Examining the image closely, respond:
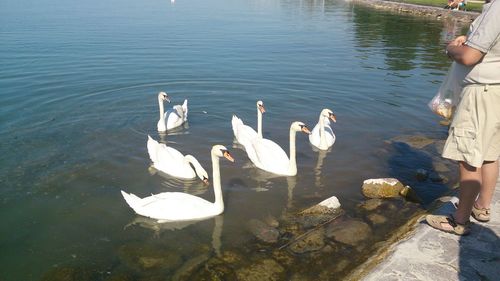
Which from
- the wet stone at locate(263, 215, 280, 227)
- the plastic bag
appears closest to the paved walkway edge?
the plastic bag

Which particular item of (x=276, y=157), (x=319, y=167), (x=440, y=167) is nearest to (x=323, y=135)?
(x=319, y=167)

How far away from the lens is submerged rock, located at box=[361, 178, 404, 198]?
29.8 feet

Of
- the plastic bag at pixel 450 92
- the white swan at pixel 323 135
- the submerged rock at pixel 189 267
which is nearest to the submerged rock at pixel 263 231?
the submerged rock at pixel 189 267

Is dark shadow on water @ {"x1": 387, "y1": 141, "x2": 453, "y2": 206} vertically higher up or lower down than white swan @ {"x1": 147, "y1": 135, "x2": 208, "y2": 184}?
lower down

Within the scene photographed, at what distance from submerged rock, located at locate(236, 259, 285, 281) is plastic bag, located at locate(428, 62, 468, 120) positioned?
337 cm

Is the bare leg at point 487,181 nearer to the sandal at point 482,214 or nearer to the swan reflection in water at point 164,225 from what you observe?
the sandal at point 482,214

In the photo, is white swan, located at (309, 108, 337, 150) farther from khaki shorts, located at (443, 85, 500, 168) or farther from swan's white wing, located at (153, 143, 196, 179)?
khaki shorts, located at (443, 85, 500, 168)

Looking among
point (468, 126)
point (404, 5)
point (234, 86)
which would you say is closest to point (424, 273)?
point (468, 126)

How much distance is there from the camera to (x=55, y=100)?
15320 millimetres

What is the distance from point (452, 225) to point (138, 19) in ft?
120

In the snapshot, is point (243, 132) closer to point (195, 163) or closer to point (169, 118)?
point (195, 163)

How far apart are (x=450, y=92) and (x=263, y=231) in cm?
394

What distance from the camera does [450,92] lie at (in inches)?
238

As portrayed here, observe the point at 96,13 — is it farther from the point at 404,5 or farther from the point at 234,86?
the point at 404,5
